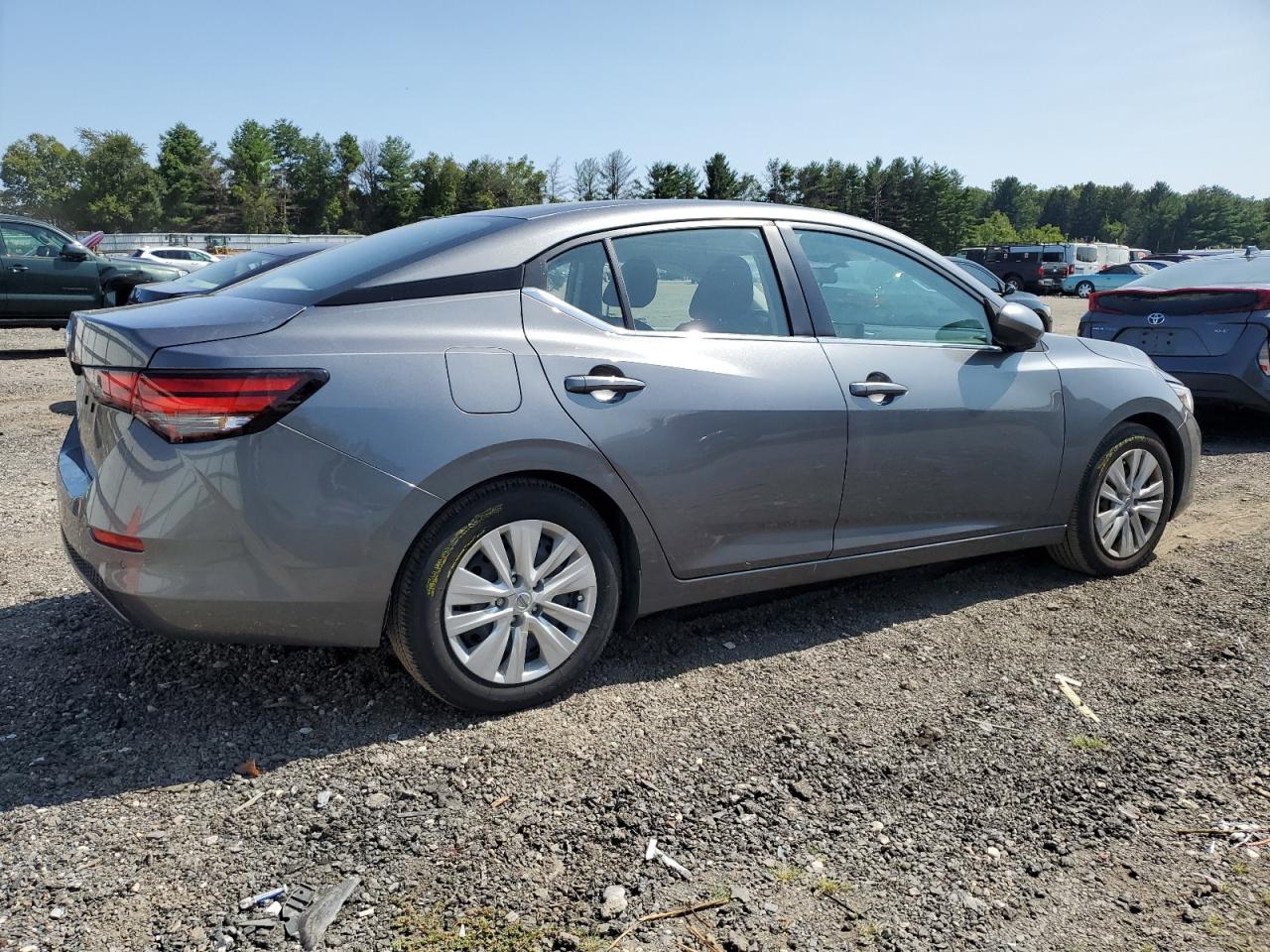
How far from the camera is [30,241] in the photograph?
45.2 feet

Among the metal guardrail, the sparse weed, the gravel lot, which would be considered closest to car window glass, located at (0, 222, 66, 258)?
the gravel lot

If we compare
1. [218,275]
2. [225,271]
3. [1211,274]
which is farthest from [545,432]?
[1211,274]

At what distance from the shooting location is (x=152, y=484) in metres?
2.74

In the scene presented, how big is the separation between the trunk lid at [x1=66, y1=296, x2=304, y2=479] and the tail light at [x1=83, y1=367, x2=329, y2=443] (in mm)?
97

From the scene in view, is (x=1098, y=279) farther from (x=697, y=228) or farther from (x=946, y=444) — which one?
(x=697, y=228)

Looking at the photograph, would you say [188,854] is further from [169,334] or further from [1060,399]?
[1060,399]

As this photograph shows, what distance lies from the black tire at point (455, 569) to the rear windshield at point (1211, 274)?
6.89 metres

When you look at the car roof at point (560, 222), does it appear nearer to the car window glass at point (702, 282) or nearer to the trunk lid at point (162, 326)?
the car window glass at point (702, 282)

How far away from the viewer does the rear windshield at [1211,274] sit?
8070mm

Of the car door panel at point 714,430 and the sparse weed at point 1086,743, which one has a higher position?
the car door panel at point 714,430

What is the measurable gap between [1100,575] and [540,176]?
12113 centimetres

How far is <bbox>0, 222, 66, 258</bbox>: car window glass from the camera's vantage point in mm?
13617

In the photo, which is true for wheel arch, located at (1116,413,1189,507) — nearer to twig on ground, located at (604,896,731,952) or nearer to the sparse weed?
the sparse weed

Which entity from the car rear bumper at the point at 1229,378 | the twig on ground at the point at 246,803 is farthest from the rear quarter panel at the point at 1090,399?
the car rear bumper at the point at 1229,378
